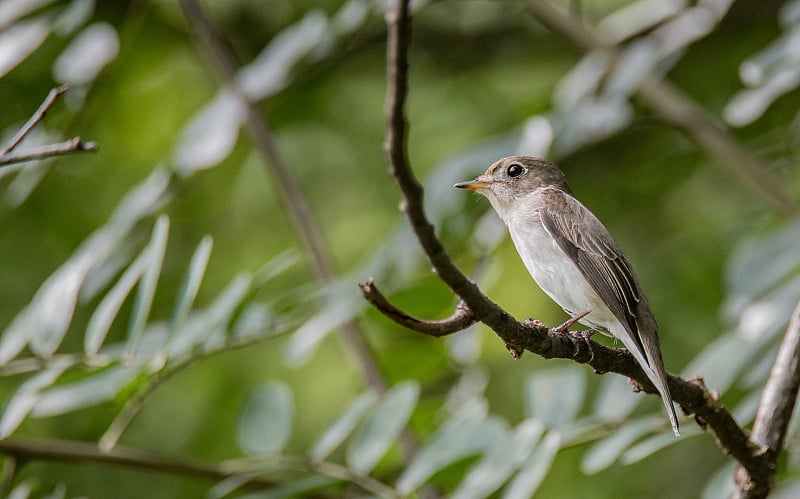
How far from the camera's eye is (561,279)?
293 centimetres

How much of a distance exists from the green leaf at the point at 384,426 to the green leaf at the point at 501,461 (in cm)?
27

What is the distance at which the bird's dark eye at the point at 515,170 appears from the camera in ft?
11.4

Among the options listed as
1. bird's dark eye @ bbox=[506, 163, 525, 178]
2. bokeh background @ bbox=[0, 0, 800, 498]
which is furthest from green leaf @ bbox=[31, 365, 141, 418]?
bird's dark eye @ bbox=[506, 163, 525, 178]

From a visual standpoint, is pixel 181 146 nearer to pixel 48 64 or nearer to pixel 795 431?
pixel 48 64

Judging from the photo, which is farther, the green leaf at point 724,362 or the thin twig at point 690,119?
the thin twig at point 690,119

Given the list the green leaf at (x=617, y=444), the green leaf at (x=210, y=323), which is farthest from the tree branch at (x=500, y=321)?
the green leaf at (x=210, y=323)

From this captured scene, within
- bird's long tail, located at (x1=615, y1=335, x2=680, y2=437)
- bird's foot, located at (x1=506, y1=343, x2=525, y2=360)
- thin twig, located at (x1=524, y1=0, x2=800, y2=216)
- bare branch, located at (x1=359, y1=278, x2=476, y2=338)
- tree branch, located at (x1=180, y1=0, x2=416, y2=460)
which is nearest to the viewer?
bare branch, located at (x1=359, y1=278, x2=476, y2=338)

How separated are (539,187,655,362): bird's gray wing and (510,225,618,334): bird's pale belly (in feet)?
0.07

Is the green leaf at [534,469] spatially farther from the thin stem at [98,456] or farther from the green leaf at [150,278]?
the green leaf at [150,278]

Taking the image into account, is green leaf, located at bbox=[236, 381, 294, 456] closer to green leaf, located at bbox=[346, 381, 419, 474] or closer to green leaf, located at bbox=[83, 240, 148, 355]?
green leaf, located at bbox=[346, 381, 419, 474]

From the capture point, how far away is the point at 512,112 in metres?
5.77

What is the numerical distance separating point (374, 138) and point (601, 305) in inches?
144

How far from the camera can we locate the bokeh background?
3.10 m

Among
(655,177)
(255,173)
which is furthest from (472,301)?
(255,173)
